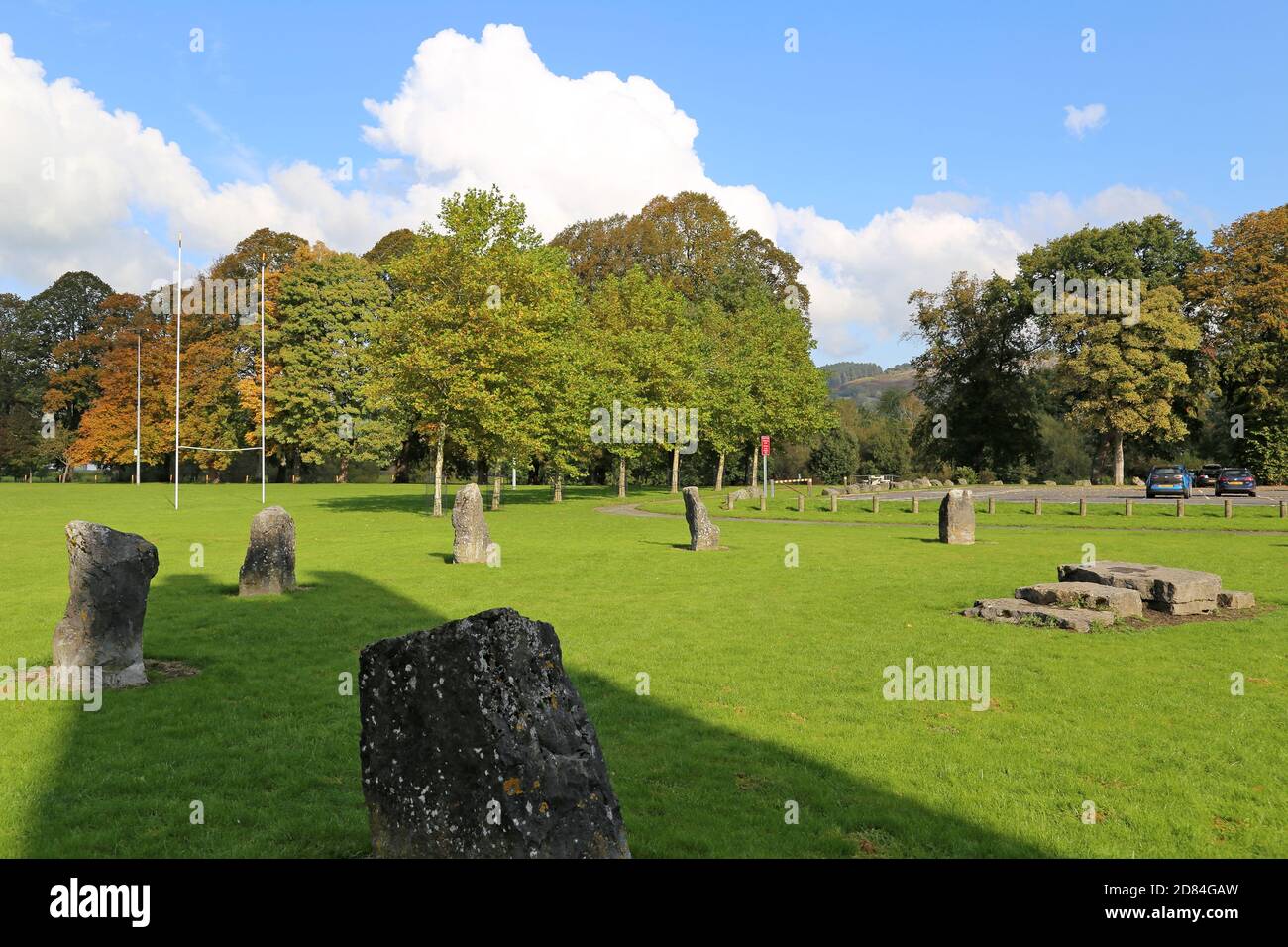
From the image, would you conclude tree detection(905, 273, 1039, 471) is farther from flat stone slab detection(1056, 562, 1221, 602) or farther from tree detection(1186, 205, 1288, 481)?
flat stone slab detection(1056, 562, 1221, 602)

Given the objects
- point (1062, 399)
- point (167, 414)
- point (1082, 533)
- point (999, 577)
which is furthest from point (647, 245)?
point (999, 577)

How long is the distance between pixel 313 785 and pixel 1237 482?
5318 centimetres

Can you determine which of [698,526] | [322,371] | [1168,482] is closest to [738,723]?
[698,526]

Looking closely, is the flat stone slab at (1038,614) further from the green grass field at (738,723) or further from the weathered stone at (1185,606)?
the weathered stone at (1185,606)

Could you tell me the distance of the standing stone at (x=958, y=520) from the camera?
26656mm

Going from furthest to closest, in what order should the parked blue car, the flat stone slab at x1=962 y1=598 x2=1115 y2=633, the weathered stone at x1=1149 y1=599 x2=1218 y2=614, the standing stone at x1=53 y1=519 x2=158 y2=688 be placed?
the parked blue car → the weathered stone at x1=1149 y1=599 x2=1218 y2=614 → the flat stone slab at x1=962 y1=598 x2=1115 y2=633 → the standing stone at x1=53 y1=519 x2=158 y2=688

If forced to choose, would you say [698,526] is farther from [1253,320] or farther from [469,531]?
[1253,320]

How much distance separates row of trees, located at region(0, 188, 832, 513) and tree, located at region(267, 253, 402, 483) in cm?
17

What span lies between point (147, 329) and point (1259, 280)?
300 ft

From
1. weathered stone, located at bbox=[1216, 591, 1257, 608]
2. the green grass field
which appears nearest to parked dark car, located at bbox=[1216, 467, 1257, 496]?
the green grass field

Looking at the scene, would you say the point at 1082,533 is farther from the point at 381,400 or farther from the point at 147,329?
the point at 147,329

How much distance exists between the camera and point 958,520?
26.8 meters

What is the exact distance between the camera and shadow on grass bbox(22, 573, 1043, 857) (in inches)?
229
